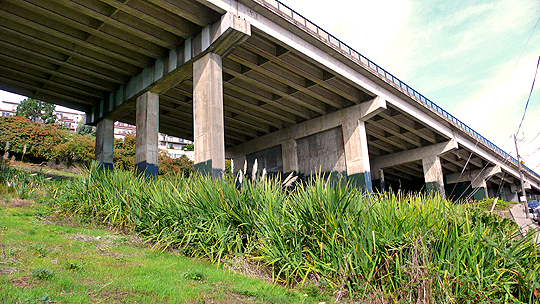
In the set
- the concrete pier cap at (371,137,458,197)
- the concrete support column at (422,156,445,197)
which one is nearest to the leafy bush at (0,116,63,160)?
the concrete pier cap at (371,137,458,197)

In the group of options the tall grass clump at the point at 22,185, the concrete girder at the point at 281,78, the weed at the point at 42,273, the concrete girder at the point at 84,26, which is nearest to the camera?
the weed at the point at 42,273

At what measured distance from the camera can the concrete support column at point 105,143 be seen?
21734 mm

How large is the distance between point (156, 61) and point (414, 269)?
1587 cm

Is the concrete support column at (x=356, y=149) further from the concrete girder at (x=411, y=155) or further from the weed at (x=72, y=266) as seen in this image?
the weed at (x=72, y=266)

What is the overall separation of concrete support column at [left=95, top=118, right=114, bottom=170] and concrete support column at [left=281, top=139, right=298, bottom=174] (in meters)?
11.4

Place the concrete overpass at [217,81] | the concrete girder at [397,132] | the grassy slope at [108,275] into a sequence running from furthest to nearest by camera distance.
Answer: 1. the concrete girder at [397,132]
2. the concrete overpass at [217,81]
3. the grassy slope at [108,275]

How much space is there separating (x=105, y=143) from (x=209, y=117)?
9701mm

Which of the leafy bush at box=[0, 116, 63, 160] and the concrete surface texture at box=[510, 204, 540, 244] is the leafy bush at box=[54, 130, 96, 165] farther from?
the concrete surface texture at box=[510, 204, 540, 244]

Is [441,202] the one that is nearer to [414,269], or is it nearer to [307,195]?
[414,269]

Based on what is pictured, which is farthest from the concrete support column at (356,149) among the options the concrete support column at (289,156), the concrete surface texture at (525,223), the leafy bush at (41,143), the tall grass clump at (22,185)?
the leafy bush at (41,143)

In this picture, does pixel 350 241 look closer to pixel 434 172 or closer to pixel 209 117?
pixel 209 117

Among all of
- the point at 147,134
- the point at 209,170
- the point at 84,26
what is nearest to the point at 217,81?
the point at 209,170

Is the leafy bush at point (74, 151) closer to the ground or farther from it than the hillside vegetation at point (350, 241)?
farther from it

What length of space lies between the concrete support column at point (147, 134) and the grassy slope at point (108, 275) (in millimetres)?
10555
